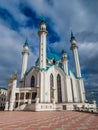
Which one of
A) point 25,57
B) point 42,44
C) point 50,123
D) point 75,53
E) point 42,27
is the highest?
point 42,27

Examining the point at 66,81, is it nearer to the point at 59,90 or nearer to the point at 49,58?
the point at 59,90

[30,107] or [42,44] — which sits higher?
[42,44]

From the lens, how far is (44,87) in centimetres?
3622

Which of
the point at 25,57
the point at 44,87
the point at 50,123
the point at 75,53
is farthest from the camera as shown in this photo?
the point at 75,53

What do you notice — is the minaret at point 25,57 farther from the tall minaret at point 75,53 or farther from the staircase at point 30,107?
the tall minaret at point 75,53

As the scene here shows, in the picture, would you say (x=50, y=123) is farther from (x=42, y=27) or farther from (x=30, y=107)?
(x=42, y=27)

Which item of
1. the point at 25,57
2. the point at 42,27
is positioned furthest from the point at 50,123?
the point at 42,27

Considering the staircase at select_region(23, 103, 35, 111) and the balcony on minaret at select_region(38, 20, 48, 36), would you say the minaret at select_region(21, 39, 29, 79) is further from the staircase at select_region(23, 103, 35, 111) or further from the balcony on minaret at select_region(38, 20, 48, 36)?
the staircase at select_region(23, 103, 35, 111)

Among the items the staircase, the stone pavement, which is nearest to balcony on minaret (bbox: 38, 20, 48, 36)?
the staircase

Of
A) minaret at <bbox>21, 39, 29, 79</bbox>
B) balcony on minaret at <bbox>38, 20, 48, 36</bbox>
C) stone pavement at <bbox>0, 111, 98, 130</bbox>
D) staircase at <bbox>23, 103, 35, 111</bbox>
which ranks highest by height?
balcony on minaret at <bbox>38, 20, 48, 36</bbox>

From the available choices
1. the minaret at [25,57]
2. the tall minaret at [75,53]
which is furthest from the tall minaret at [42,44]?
the tall minaret at [75,53]

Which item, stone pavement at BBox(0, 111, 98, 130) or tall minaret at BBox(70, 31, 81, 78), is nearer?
stone pavement at BBox(0, 111, 98, 130)

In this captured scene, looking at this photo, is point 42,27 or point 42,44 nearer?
point 42,44

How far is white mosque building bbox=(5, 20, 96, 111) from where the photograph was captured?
34.5m
